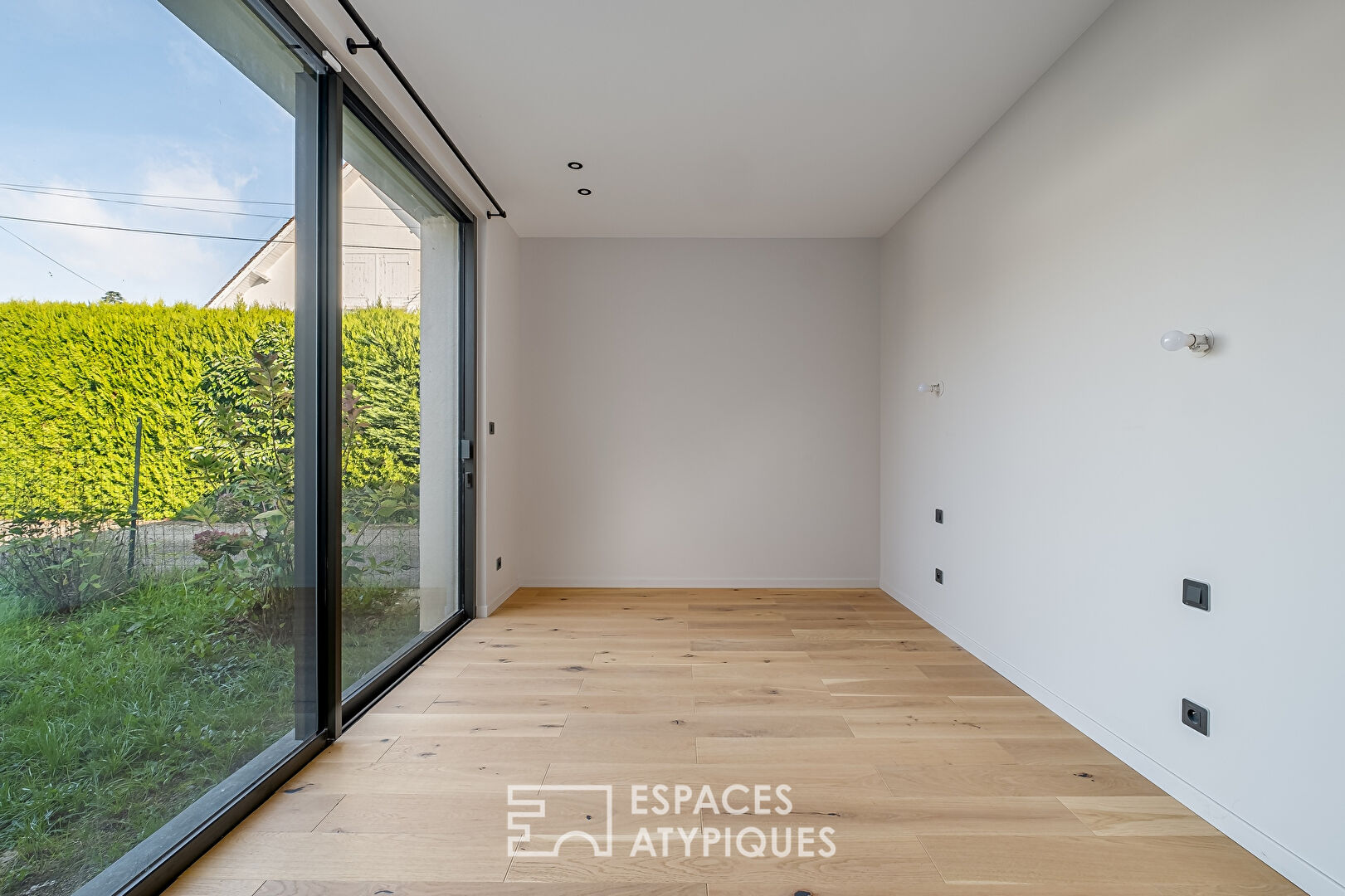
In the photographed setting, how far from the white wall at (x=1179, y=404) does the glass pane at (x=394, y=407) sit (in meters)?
2.62

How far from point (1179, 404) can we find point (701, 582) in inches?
124

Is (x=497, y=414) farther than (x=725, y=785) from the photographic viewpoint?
Yes

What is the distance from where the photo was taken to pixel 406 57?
2.38 metres

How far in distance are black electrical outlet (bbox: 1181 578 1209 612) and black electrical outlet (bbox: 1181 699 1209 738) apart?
0.28 meters

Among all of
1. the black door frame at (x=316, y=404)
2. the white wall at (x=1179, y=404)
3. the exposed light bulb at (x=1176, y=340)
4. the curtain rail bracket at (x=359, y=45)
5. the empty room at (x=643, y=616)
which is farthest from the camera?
the curtain rail bracket at (x=359, y=45)

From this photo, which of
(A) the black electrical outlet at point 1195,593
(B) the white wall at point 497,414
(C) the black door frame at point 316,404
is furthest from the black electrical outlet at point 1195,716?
(B) the white wall at point 497,414

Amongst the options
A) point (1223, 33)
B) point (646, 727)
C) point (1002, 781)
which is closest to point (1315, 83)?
point (1223, 33)

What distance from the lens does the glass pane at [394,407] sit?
2385mm

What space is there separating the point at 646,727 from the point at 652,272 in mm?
3167

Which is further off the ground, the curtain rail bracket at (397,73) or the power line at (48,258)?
the curtain rail bracket at (397,73)

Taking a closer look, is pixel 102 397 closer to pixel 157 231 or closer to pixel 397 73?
pixel 157 231

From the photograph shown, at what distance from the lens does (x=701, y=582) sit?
14.9 ft

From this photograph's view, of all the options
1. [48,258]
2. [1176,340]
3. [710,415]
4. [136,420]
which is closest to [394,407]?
[136,420]

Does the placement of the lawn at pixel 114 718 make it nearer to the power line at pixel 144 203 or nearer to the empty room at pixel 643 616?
the empty room at pixel 643 616
